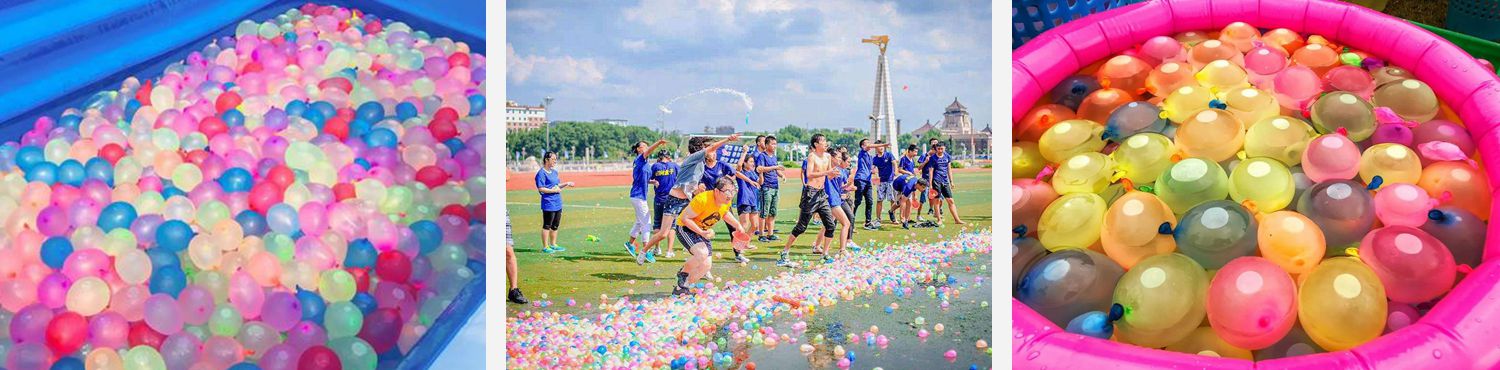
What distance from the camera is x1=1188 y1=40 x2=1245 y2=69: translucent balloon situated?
8.57 feet

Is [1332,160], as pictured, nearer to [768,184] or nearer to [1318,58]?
[1318,58]

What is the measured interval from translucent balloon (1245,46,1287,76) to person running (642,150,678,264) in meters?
1.57

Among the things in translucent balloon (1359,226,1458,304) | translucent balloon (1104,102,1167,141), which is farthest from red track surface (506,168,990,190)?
translucent balloon (1359,226,1458,304)

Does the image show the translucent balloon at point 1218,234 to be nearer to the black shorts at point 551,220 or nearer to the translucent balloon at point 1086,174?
the translucent balloon at point 1086,174

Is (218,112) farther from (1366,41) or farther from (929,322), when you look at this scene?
(1366,41)

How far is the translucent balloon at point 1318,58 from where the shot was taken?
102 inches

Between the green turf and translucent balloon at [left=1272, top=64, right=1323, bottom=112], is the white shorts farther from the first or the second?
translucent balloon at [left=1272, top=64, right=1323, bottom=112]

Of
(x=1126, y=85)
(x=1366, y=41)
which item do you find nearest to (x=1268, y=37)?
(x=1366, y=41)

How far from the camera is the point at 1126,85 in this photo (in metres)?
2.60

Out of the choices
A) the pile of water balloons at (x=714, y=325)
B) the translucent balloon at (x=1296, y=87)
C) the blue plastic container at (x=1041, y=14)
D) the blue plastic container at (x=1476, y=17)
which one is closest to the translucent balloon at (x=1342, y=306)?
the translucent balloon at (x=1296, y=87)

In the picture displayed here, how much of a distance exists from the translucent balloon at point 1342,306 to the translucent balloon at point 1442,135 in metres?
0.49

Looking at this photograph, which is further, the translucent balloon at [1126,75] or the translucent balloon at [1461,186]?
the translucent balloon at [1126,75]

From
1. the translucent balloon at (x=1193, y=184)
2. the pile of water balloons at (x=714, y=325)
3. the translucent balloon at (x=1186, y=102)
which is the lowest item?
the pile of water balloons at (x=714, y=325)

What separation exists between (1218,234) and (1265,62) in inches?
28.3
